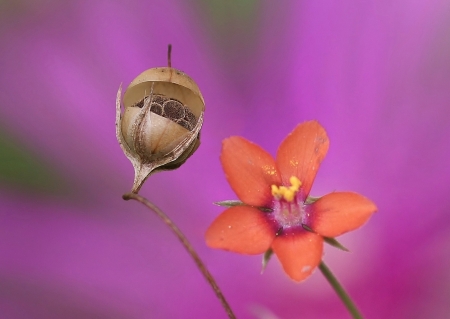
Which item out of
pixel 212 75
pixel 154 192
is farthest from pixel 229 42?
pixel 154 192

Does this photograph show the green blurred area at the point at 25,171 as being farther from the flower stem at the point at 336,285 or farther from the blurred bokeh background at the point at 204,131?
the flower stem at the point at 336,285

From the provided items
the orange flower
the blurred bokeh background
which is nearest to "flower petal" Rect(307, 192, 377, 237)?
the orange flower

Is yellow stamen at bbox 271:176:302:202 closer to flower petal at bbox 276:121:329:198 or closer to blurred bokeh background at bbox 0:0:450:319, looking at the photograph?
flower petal at bbox 276:121:329:198

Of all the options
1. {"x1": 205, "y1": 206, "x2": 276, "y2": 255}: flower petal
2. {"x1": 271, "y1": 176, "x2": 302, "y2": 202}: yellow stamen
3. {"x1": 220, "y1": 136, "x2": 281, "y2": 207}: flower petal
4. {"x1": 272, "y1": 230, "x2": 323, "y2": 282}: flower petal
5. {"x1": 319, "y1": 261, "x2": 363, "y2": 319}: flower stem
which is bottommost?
{"x1": 319, "y1": 261, "x2": 363, "y2": 319}: flower stem

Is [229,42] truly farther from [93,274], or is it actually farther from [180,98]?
[180,98]

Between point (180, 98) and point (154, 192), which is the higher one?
point (154, 192)

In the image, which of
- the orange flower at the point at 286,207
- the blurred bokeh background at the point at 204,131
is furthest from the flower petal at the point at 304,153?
the blurred bokeh background at the point at 204,131
